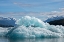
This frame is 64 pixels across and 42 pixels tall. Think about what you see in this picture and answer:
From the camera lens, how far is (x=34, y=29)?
2862 cm

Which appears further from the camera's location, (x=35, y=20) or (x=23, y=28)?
(x=35, y=20)

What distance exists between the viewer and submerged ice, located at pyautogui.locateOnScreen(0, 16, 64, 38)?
2822cm

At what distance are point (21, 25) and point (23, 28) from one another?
123 cm

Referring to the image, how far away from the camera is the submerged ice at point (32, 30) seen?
92.6 ft

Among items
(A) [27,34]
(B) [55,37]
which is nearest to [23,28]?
(A) [27,34]

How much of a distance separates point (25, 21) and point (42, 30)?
259 centimetres

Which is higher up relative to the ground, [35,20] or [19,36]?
[35,20]

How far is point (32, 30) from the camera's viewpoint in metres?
28.5

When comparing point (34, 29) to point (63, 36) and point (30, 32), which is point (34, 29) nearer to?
point (30, 32)

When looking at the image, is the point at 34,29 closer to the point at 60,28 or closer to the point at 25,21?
the point at 25,21

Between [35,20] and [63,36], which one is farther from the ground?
[35,20]

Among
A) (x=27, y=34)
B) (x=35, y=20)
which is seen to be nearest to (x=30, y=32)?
(x=27, y=34)

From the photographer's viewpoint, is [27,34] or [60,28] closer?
[27,34]

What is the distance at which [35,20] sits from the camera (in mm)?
30203
